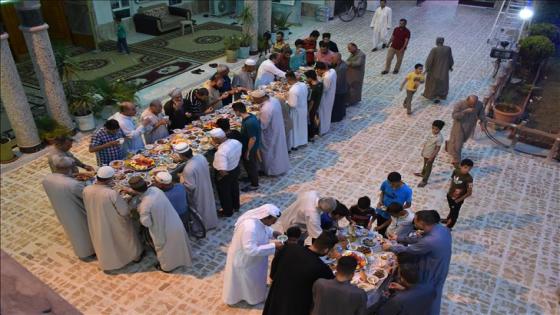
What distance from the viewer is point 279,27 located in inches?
584

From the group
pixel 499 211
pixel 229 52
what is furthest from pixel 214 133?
pixel 229 52

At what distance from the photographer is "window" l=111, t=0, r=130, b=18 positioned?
14586 millimetres

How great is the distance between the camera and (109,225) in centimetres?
524

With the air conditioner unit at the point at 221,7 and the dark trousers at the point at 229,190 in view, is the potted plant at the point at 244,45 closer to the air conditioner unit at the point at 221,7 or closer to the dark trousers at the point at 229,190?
the air conditioner unit at the point at 221,7

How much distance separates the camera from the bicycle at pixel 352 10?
1759 centimetres

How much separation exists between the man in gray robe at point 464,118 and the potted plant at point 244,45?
7.15 m

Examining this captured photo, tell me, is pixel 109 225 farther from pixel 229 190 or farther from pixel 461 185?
pixel 461 185

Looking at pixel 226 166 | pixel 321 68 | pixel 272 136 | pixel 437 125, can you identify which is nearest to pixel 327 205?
pixel 226 166

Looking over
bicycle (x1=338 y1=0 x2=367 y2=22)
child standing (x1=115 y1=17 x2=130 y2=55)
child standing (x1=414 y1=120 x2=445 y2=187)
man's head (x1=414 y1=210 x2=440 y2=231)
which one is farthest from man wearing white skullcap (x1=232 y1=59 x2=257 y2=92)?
bicycle (x1=338 y1=0 x2=367 y2=22)

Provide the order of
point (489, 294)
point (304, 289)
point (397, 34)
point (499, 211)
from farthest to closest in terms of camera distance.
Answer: point (397, 34), point (499, 211), point (489, 294), point (304, 289)

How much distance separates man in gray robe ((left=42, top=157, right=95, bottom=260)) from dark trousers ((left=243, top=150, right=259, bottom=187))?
2586 mm

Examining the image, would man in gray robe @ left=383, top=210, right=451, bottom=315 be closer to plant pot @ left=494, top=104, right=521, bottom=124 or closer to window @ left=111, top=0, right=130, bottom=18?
plant pot @ left=494, top=104, right=521, bottom=124

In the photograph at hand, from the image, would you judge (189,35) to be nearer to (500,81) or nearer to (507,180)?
(500,81)

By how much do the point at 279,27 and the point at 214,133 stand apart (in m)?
9.85
